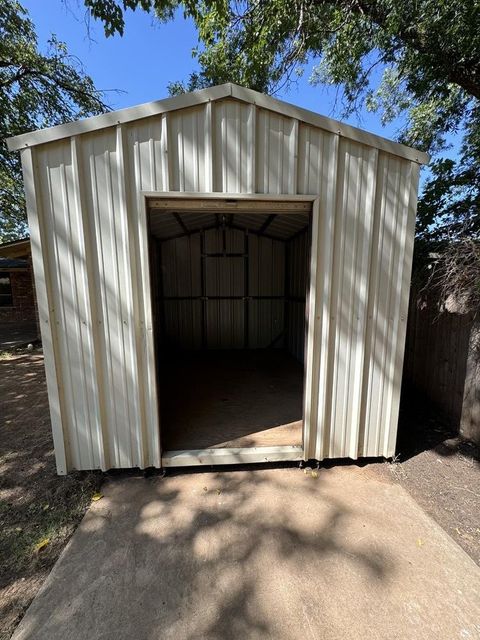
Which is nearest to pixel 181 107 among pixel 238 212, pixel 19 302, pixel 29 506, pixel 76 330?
pixel 238 212

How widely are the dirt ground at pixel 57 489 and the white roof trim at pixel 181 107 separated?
2.70 m

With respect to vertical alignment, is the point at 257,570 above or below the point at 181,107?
below

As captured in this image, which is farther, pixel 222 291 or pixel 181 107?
pixel 222 291

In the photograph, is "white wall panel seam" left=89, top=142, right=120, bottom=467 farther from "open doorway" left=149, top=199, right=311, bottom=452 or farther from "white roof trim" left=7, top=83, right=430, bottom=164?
"open doorway" left=149, top=199, right=311, bottom=452

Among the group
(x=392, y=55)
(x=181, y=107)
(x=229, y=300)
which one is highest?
(x=392, y=55)

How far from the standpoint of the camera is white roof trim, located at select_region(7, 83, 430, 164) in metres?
2.19

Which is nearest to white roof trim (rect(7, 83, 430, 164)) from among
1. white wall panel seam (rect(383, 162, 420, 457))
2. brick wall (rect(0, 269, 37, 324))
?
white wall panel seam (rect(383, 162, 420, 457))

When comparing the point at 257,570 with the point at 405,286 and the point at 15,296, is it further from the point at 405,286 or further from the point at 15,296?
the point at 15,296

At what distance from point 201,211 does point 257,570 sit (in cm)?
260

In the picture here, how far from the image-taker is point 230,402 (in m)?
4.16

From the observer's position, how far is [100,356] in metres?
2.49

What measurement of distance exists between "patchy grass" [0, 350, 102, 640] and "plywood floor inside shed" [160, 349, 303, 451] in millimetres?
862

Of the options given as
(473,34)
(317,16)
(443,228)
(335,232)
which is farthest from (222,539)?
(317,16)

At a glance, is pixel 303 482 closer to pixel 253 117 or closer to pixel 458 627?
pixel 458 627
